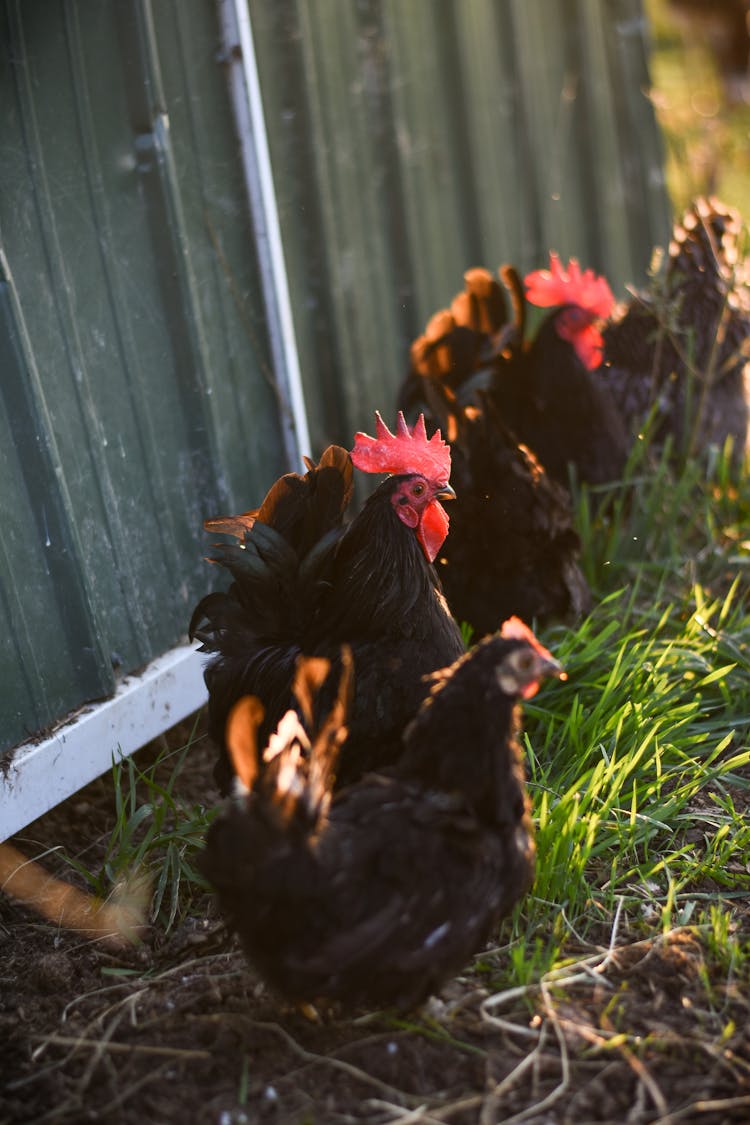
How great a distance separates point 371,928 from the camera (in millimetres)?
2131

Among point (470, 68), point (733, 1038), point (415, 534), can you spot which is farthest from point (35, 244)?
point (470, 68)

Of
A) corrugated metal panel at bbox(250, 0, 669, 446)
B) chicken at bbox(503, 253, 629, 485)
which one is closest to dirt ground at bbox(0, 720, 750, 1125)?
chicken at bbox(503, 253, 629, 485)

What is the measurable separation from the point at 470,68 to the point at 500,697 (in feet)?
14.9

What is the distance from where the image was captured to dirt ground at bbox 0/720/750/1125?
217 cm

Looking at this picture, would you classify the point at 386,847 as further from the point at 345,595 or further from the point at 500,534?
the point at 500,534

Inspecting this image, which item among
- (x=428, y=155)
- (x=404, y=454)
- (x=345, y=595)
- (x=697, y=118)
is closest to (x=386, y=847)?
(x=345, y=595)

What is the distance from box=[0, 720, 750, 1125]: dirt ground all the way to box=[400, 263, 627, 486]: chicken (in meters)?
2.42

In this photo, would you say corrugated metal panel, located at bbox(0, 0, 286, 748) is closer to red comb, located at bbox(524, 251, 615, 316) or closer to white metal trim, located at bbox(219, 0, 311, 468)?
white metal trim, located at bbox(219, 0, 311, 468)

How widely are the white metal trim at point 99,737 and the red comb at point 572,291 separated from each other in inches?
92.2

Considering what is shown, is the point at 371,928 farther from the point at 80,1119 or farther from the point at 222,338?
the point at 222,338

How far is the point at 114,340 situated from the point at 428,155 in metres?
2.67

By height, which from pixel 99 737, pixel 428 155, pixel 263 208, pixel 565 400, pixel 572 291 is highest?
pixel 428 155

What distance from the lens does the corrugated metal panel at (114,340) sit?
124 inches

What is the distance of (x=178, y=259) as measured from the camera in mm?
3760
